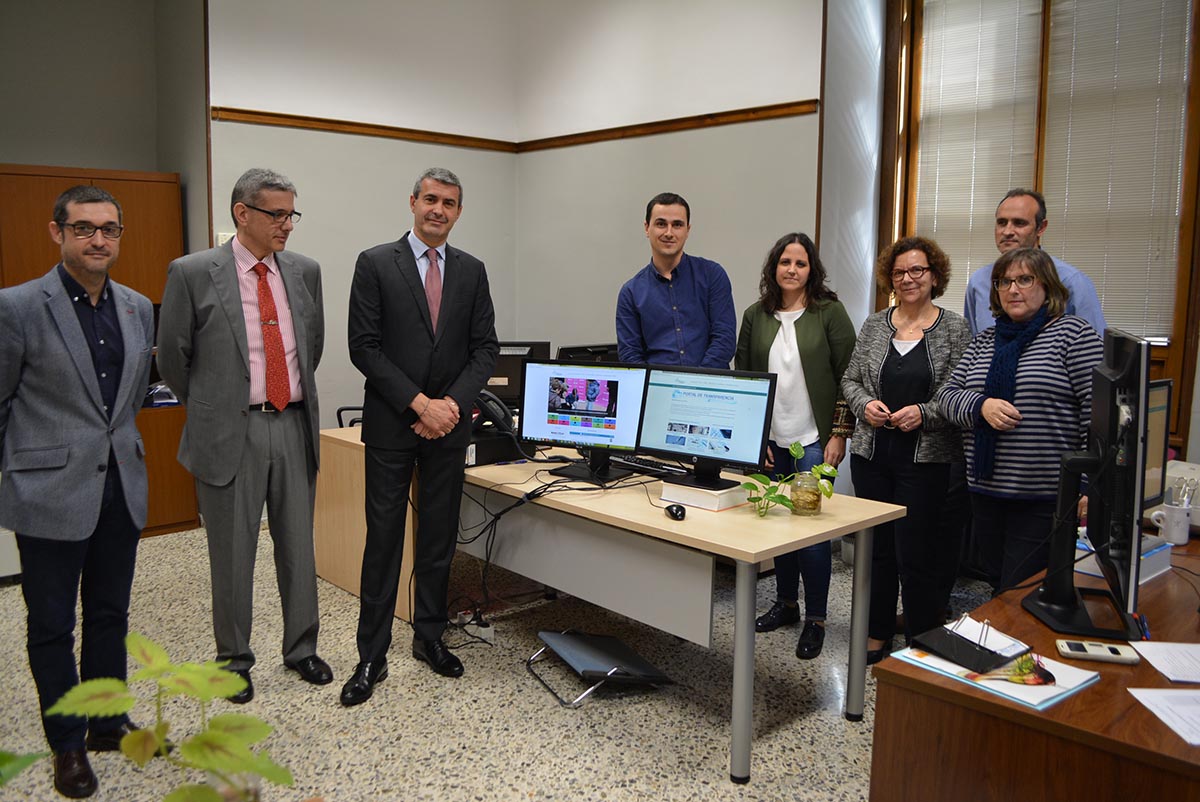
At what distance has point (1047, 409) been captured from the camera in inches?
96.7

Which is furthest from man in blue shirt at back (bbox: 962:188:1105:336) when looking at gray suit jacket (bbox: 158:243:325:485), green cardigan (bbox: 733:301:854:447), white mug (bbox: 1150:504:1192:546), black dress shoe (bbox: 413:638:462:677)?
gray suit jacket (bbox: 158:243:325:485)

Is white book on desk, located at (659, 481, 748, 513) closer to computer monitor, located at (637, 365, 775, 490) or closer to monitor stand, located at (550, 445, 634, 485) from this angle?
computer monitor, located at (637, 365, 775, 490)

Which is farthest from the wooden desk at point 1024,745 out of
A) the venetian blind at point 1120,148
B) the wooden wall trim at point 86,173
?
the wooden wall trim at point 86,173

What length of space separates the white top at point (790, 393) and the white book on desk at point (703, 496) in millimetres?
700

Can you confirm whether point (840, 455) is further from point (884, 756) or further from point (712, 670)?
point (884, 756)

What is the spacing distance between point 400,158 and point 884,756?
492cm

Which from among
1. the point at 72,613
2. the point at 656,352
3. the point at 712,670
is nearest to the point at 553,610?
the point at 712,670

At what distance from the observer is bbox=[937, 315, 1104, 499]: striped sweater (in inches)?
95.9

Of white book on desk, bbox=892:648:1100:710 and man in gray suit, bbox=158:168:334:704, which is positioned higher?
man in gray suit, bbox=158:168:334:704

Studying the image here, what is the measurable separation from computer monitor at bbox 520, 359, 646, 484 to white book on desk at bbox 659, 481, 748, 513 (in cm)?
26

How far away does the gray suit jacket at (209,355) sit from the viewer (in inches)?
106

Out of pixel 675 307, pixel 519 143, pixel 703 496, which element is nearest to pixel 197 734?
pixel 703 496

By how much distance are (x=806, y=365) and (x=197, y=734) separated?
289 cm

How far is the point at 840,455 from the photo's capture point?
11.0 ft
